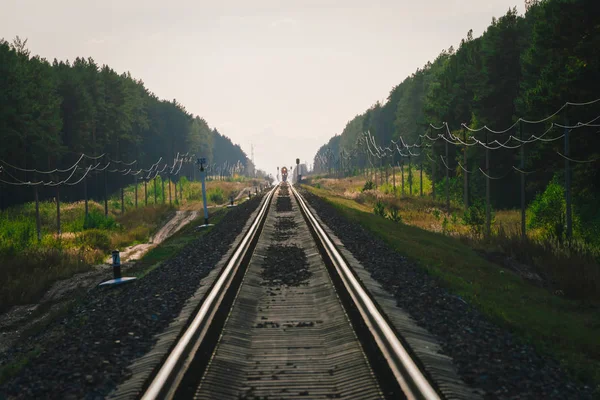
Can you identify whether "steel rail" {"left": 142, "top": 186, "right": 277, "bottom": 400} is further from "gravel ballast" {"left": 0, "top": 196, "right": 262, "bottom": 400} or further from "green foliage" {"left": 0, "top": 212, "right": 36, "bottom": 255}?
"green foliage" {"left": 0, "top": 212, "right": 36, "bottom": 255}

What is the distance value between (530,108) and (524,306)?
55.3 feet

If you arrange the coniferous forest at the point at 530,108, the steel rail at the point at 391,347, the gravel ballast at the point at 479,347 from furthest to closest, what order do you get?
the coniferous forest at the point at 530,108 < the gravel ballast at the point at 479,347 < the steel rail at the point at 391,347

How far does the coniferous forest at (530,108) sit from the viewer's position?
881 inches

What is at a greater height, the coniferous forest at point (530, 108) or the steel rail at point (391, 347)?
the coniferous forest at point (530, 108)

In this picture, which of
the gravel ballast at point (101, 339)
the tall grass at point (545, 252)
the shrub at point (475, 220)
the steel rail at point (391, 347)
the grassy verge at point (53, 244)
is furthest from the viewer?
the shrub at point (475, 220)

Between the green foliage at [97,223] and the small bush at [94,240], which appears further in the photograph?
the green foliage at [97,223]

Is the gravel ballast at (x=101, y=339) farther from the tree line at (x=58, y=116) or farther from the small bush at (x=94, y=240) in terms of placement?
the tree line at (x=58, y=116)

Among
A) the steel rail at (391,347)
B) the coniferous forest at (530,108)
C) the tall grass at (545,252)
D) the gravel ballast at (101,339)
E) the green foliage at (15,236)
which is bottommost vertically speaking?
the tall grass at (545,252)

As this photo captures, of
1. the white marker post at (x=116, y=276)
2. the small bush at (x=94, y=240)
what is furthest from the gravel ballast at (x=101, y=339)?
the small bush at (x=94, y=240)

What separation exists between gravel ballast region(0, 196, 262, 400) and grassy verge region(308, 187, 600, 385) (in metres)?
5.59

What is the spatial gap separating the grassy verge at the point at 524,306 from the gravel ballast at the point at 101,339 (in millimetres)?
5585

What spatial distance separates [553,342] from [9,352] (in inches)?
376

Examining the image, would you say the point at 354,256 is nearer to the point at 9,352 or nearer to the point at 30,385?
the point at 9,352

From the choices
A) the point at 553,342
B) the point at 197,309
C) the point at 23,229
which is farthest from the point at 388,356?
the point at 23,229
